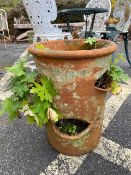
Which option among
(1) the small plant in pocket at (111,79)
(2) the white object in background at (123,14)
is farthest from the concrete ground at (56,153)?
(2) the white object in background at (123,14)

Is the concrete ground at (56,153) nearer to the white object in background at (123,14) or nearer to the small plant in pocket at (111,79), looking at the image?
the small plant in pocket at (111,79)

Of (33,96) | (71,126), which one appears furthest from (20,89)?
(71,126)

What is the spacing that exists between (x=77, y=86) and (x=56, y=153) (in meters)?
0.67

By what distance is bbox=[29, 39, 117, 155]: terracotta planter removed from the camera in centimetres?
195

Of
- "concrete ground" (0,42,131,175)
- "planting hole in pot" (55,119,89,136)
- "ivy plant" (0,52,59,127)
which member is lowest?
"concrete ground" (0,42,131,175)

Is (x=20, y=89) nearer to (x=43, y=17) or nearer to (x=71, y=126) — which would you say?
(x=71, y=126)

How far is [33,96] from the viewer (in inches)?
82.9

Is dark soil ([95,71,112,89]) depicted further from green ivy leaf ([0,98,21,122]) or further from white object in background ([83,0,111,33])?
white object in background ([83,0,111,33])

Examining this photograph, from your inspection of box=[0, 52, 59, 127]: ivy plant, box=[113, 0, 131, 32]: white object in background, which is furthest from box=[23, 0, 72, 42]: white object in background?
box=[0, 52, 59, 127]: ivy plant

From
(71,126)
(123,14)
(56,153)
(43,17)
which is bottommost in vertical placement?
(56,153)

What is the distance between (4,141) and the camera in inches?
101

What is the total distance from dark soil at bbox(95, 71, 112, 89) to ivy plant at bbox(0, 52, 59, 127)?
0.36 m

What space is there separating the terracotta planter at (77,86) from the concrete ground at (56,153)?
0.34 feet

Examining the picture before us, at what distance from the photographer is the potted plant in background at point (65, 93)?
6.45ft
